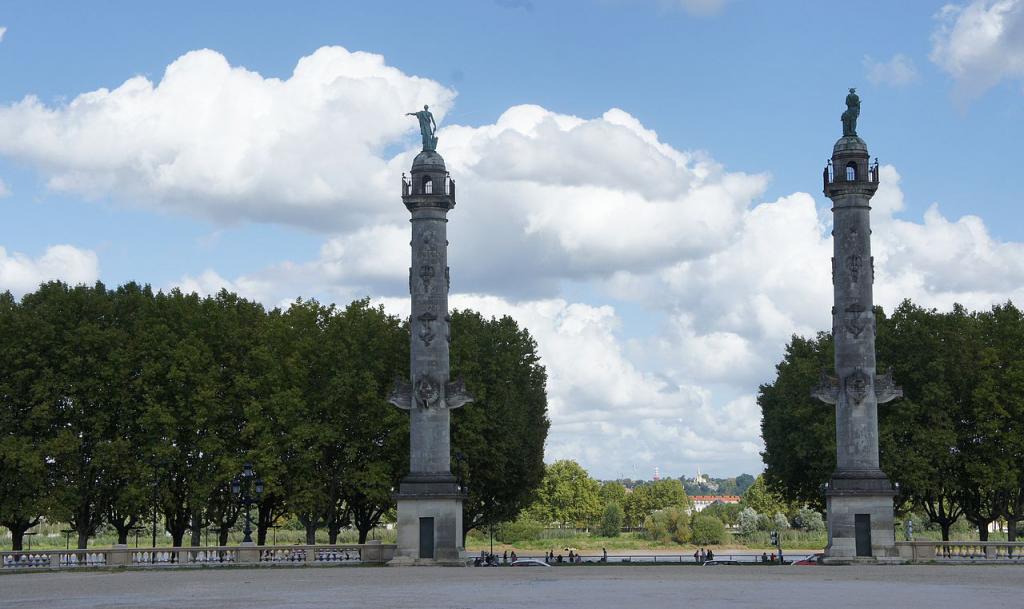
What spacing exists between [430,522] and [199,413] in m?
13.8

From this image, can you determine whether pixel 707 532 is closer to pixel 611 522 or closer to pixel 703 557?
pixel 611 522

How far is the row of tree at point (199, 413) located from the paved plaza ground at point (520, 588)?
1133 centimetres

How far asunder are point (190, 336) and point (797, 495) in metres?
35.9

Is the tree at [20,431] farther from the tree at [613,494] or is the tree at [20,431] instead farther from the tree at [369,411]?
the tree at [613,494]

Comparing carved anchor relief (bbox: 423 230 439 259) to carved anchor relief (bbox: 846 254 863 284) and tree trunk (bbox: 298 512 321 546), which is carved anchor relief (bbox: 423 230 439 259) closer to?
tree trunk (bbox: 298 512 321 546)

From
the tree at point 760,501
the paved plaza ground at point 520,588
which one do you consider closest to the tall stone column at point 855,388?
the paved plaza ground at point 520,588

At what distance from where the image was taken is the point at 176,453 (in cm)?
6356

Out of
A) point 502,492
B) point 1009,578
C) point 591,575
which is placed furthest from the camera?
point 502,492

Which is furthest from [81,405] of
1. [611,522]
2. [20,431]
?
[611,522]

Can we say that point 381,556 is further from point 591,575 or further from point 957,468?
point 957,468

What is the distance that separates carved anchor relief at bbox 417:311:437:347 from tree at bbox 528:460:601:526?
312ft

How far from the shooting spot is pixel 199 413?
64.1m

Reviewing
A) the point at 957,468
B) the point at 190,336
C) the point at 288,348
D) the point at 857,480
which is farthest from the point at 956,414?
the point at 190,336

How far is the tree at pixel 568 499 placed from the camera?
15462 centimetres
